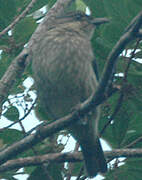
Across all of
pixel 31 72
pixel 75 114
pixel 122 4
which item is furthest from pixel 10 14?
pixel 75 114

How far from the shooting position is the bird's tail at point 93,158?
12.4 feet

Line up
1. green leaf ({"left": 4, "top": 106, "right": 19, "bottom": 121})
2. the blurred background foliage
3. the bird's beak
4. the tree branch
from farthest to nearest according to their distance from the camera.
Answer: the bird's beak, green leaf ({"left": 4, "top": 106, "right": 19, "bottom": 121}), the blurred background foliage, the tree branch

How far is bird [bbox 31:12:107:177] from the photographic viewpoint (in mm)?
3756

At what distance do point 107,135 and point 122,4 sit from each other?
1.08m

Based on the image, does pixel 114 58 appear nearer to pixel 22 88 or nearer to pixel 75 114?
pixel 75 114

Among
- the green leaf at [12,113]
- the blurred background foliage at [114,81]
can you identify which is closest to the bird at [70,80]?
the blurred background foliage at [114,81]

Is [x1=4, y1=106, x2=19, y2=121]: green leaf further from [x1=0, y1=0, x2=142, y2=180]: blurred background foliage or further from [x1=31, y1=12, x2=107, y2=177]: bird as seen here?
[x1=31, y1=12, x2=107, y2=177]: bird

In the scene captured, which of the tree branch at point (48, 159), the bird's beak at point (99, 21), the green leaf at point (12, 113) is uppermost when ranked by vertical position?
the bird's beak at point (99, 21)

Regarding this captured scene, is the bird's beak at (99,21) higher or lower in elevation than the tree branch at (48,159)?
higher

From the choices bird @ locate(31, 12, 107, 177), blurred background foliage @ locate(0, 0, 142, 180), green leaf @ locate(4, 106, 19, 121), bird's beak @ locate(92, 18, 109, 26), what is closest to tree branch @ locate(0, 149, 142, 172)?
blurred background foliage @ locate(0, 0, 142, 180)

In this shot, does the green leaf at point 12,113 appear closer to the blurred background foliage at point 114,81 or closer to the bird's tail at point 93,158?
the blurred background foliage at point 114,81

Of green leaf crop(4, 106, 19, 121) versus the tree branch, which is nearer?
the tree branch

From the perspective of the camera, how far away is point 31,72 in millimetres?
4176

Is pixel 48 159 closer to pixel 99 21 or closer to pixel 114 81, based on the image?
pixel 114 81
